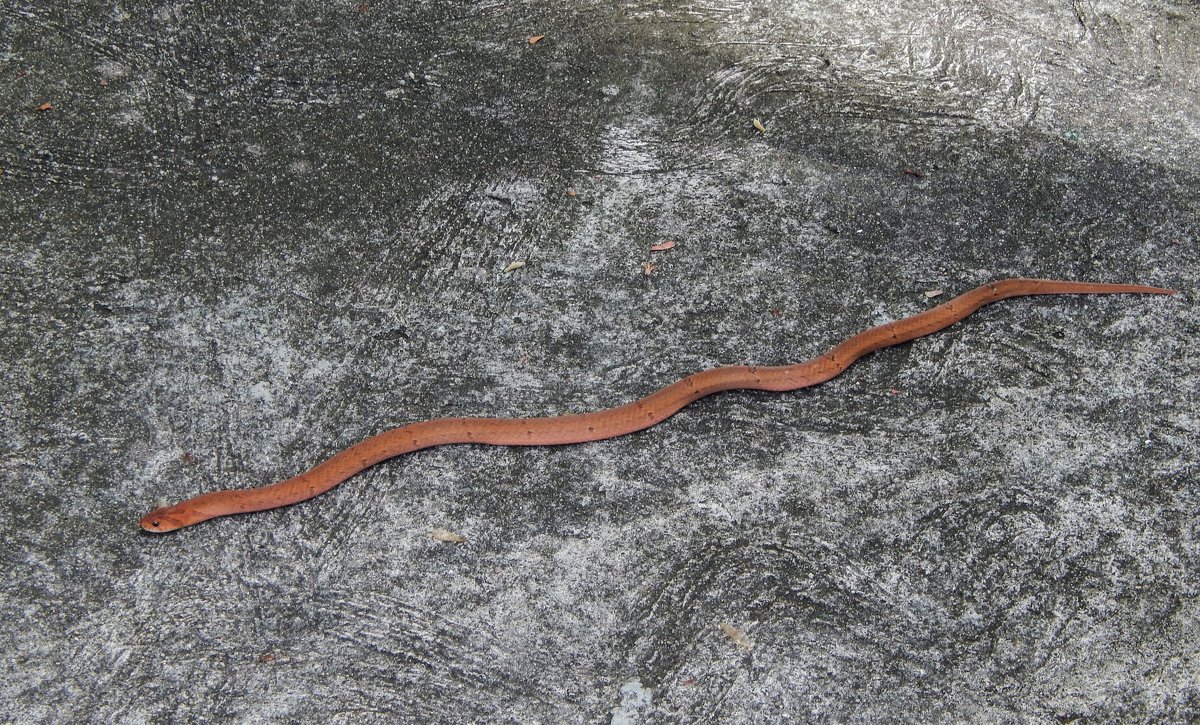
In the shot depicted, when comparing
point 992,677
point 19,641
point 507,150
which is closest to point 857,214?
point 507,150

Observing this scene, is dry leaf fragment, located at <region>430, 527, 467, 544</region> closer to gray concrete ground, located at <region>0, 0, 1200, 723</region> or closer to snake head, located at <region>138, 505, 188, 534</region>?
gray concrete ground, located at <region>0, 0, 1200, 723</region>

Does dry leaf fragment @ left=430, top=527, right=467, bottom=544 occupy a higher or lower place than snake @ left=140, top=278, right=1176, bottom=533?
lower

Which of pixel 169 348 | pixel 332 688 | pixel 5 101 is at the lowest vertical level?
pixel 332 688

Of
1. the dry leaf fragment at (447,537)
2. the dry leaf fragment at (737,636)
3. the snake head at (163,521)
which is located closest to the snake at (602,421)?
the snake head at (163,521)

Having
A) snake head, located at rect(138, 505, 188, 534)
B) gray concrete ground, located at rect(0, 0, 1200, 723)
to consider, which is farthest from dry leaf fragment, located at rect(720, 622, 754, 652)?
snake head, located at rect(138, 505, 188, 534)

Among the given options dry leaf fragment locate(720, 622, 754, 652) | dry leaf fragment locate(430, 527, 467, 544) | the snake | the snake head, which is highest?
the snake

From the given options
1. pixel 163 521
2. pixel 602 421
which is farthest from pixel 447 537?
pixel 163 521

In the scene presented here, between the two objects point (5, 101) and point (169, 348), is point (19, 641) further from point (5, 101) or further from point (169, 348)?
point (5, 101)
